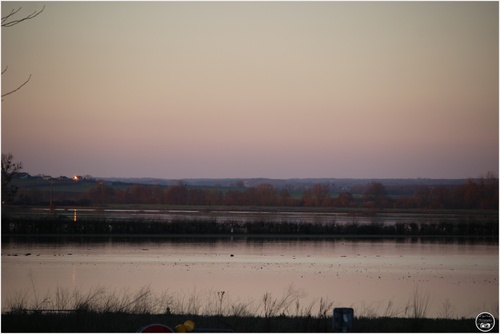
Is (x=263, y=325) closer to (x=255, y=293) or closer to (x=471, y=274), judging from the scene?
(x=255, y=293)

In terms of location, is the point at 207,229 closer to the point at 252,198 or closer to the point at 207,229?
the point at 207,229

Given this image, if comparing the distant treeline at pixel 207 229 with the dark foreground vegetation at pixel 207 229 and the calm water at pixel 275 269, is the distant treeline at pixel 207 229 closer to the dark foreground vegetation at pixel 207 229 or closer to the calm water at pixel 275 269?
the dark foreground vegetation at pixel 207 229

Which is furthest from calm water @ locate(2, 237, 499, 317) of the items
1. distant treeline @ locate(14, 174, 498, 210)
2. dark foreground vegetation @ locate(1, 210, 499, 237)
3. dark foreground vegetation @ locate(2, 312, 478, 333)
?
distant treeline @ locate(14, 174, 498, 210)

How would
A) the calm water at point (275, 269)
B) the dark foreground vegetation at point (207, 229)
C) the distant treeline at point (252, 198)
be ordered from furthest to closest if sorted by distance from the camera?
the distant treeline at point (252, 198) → the dark foreground vegetation at point (207, 229) → the calm water at point (275, 269)

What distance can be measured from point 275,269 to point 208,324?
1413cm

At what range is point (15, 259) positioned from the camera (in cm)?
2845

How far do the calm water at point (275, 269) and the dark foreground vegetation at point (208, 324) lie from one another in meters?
3.98

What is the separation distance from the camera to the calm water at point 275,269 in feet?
65.8

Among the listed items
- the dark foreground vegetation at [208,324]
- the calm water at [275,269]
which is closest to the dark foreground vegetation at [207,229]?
the calm water at [275,269]

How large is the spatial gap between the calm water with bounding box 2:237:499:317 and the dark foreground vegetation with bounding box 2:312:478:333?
3.98 meters

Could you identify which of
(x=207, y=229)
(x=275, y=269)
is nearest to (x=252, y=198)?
(x=207, y=229)

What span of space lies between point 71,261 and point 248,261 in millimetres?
5936

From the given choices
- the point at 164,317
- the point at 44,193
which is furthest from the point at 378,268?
the point at 44,193

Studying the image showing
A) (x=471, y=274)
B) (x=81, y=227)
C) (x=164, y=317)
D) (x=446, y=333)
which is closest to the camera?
(x=446, y=333)
